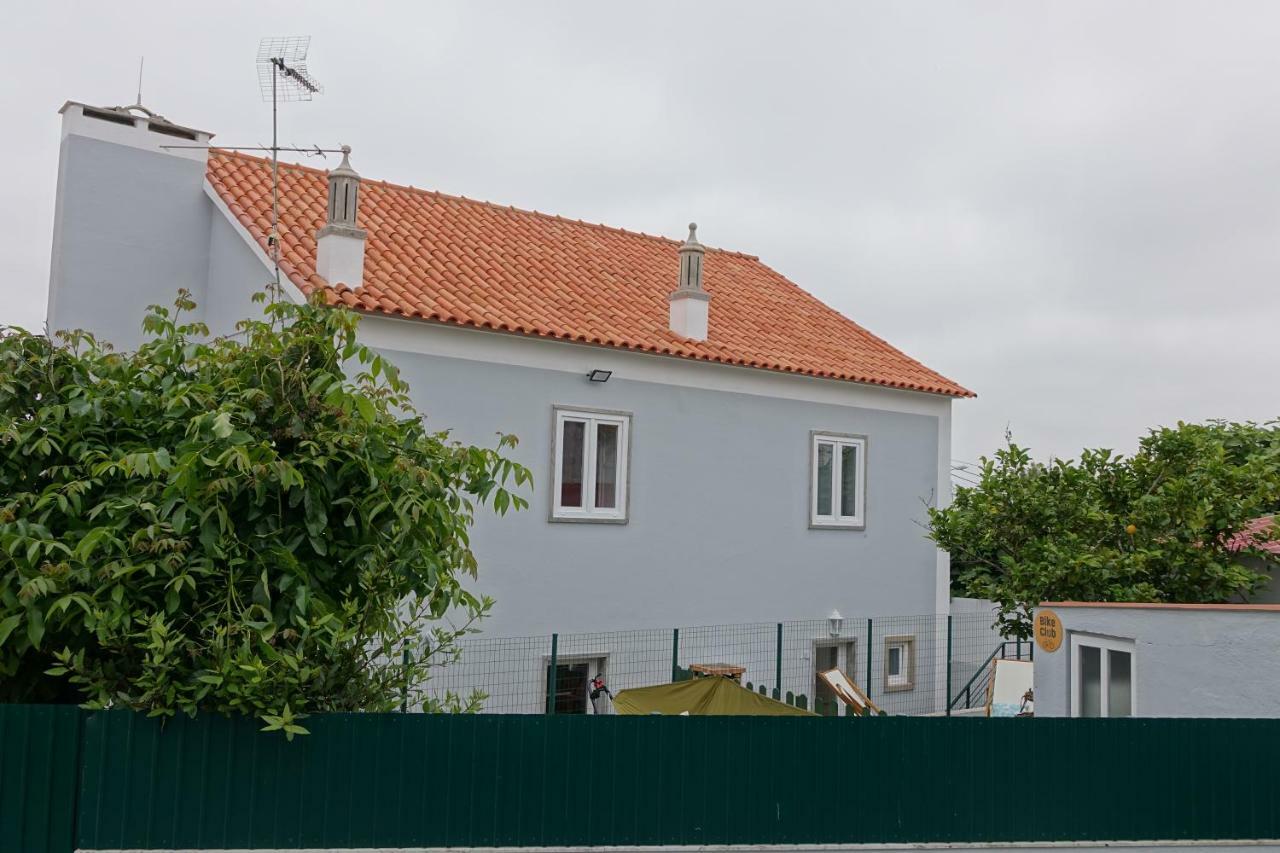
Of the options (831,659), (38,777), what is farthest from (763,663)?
(38,777)

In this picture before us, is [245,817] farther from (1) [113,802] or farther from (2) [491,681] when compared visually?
(2) [491,681]

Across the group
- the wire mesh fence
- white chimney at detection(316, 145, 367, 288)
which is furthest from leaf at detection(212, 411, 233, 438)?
white chimney at detection(316, 145, 367, 288)

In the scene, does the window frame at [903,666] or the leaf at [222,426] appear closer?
the leaf at [222,426]

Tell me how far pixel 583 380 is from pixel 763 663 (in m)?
4.88

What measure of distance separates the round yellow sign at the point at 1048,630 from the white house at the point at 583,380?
4.93 meters

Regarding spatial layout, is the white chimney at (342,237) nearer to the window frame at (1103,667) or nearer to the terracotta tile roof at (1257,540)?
the window frame at (1103,667)

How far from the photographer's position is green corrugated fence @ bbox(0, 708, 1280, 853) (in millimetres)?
7184

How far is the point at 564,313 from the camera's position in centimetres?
1527

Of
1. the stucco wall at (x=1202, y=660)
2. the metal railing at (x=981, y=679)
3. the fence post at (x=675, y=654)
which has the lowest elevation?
the metal railing at (x=981, y=679)

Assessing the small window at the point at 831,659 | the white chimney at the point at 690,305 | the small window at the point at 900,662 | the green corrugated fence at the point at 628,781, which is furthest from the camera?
the small window at the point at 900,662

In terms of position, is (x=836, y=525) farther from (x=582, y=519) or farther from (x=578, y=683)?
(x=578, y=683)

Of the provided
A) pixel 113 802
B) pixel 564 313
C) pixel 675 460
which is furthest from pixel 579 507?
pixel 113 802

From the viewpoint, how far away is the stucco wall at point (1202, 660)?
33.8ft

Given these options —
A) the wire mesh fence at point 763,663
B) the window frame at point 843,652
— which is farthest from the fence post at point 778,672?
the window frame at point 843,652
